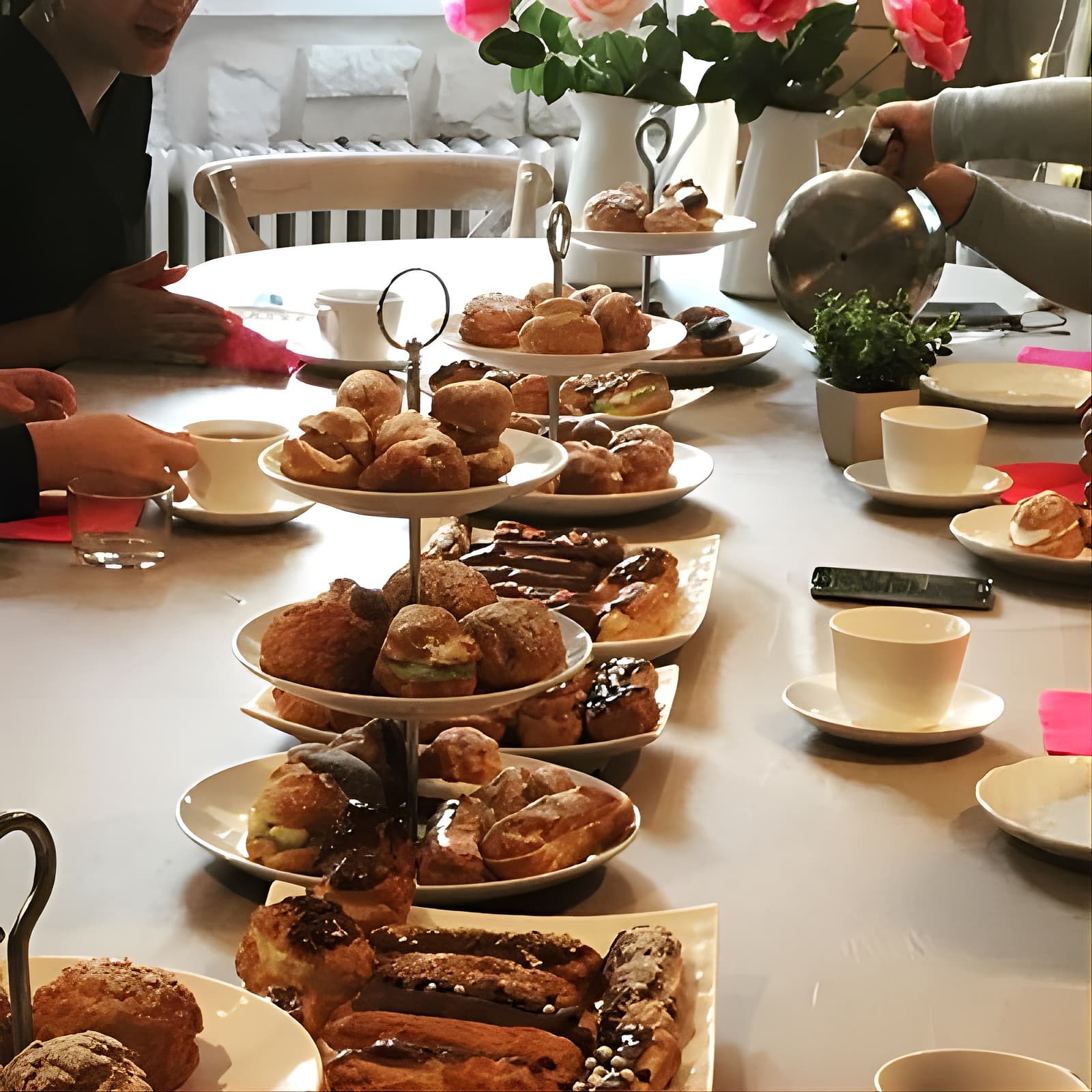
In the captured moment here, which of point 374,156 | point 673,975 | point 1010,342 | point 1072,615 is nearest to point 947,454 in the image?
point 1072,615

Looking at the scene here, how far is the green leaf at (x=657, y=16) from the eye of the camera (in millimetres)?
1705

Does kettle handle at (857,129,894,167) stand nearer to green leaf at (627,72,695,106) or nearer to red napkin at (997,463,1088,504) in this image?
green leaf at (627,72,695,106)

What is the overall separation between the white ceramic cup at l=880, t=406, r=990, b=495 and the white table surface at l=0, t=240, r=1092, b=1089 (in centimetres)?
3

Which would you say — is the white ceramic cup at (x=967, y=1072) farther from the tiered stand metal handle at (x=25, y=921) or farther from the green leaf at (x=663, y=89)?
the green leaf at (x=663, y=89)

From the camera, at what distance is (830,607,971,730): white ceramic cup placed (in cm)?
74

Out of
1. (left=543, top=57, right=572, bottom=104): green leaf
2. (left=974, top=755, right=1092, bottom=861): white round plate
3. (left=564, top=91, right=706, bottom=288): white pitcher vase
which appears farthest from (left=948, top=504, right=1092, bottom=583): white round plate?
(left=543, top=57, right=572, bottom=104): green leaf

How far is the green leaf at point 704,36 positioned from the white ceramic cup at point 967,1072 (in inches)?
56.7

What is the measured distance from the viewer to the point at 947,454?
1.15 metres

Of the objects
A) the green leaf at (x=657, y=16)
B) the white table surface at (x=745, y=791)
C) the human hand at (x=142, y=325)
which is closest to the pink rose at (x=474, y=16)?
the green leaf at (x=657, y=16)

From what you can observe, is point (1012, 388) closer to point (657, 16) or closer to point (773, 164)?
point (773, 164)

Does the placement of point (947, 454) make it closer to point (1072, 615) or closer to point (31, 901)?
point (1072, 615)

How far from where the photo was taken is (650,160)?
1.69m

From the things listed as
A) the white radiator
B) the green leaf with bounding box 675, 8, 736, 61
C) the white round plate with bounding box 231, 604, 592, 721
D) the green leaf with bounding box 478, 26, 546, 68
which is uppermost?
the green leaf with bounding box 675, 8, 736, 61

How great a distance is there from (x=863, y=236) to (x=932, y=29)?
216mm
